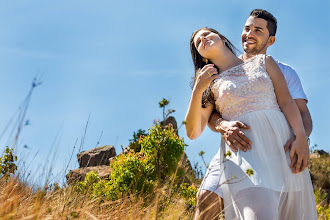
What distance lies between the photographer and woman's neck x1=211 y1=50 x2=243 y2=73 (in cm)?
368

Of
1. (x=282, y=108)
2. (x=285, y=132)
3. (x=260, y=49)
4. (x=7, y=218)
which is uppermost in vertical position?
(x=260, y=49)

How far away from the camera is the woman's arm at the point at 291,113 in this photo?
323 cm

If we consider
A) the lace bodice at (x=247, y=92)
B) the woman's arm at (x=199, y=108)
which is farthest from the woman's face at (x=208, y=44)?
the lace bodice at (x=247, y=92)

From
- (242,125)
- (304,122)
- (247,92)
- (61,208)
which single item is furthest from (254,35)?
(61,208)

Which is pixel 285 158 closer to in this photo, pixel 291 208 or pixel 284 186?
pixel 284 186

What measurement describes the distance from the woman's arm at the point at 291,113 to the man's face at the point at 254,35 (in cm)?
114

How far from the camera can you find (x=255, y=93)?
3420 millimetres

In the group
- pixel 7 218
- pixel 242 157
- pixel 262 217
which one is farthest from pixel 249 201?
pixel 7 218

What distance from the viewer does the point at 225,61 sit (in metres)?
3.71

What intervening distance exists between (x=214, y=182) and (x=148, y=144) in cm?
394

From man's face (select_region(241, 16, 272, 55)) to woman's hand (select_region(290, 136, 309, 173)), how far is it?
1.68m

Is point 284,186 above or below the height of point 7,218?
above

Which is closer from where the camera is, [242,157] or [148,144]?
[242,157]

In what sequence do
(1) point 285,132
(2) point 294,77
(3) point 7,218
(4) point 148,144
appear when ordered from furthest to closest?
(4) point 148,144
(2) point 294,77
(1) point 285,132
(3) point 7,218
